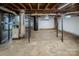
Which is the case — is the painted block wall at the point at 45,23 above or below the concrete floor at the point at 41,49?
above

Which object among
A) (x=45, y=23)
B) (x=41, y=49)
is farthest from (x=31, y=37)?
(x=45, y=23)

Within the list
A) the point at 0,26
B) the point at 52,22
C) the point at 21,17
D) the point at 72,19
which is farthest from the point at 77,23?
the point at 52,22

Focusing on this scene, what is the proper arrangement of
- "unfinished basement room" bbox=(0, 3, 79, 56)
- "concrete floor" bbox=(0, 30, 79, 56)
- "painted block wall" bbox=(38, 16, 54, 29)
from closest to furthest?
"concrete floor" bbox=(0, 30, 79, 56) < "unfinished basement room" bbox=(0, 3, 79, 56) < "painted block wall" bbox=(38, 16, 54, 29)

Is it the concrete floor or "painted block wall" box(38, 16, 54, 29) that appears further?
"painted block wall" box(38, 16, 54, 29)

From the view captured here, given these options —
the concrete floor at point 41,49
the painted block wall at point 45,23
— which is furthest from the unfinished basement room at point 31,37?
the painted block wall at point 45,23

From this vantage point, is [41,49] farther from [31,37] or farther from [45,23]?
[45,23]

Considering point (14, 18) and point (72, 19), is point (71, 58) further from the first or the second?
point (14, 18)

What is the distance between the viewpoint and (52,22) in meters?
12.1

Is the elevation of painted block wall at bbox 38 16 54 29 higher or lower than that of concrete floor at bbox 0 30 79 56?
higher

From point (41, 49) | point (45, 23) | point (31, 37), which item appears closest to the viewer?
point (41, 49)

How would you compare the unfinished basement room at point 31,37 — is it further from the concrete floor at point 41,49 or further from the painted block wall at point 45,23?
the painted block wall at point 45,23

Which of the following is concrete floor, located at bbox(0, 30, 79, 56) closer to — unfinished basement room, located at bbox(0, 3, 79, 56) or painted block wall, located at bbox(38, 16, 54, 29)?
unfinished basement room, located at bbox(0, 3, 79, 56)

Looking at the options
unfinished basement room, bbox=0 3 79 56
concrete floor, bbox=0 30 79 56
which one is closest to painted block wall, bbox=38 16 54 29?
unfinished basement room, bbox=0 3 79 56

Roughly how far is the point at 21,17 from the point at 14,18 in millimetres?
2306
